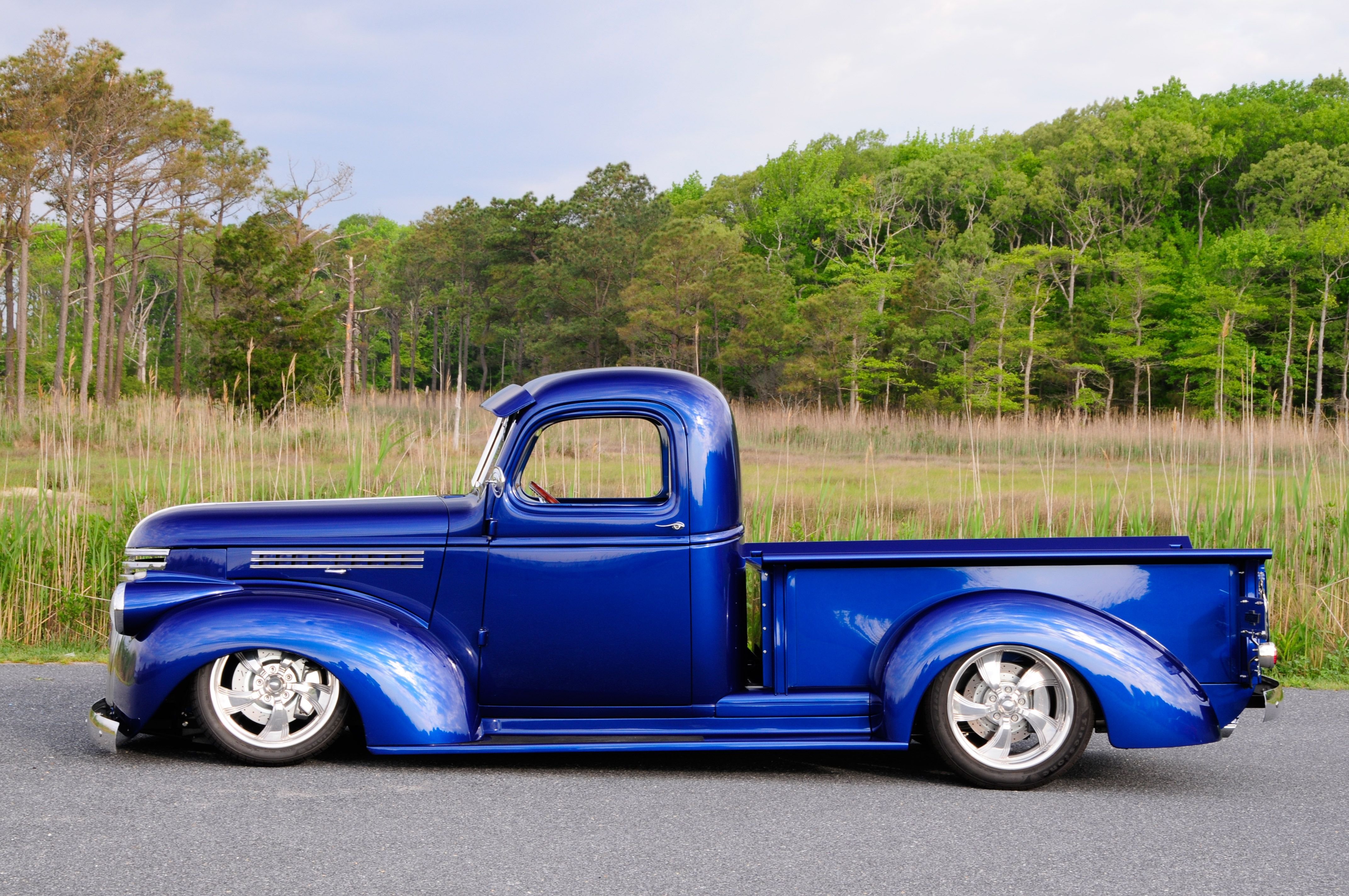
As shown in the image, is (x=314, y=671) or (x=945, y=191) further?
(x=945, y=191)

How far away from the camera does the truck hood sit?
15.3 ft

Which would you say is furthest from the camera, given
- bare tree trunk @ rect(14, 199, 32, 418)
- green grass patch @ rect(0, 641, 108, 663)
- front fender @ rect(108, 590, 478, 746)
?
bare tree trunk @ rect(14, 199, 32, 418)

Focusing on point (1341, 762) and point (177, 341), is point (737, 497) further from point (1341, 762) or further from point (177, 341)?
point (177, 341)

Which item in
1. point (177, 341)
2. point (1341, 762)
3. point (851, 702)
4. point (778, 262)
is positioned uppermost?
point (778, 262)

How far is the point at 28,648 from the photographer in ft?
25.0

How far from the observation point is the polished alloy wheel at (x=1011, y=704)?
14.0 feet

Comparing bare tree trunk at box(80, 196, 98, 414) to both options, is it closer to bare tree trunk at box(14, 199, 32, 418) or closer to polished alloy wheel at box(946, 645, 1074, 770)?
bare tree trunk at box(14, 199, 32, 418)

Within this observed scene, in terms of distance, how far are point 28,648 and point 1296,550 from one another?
911 centimetres

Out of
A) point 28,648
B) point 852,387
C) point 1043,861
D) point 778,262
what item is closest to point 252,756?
point 1043,861

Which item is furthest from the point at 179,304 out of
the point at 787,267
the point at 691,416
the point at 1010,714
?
the point at 1010,714

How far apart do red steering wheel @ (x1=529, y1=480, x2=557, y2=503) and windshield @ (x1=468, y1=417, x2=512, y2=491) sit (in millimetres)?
201

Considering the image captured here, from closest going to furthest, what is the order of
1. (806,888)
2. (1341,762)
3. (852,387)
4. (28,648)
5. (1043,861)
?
(806,888), (1043,861), (1341,762), (28,648), (852,387)

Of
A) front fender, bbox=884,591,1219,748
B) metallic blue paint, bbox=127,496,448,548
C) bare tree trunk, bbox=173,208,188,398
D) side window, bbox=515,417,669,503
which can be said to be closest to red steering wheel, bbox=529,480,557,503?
side window, bbox=515,417,669,503

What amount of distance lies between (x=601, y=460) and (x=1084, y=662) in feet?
14.4
